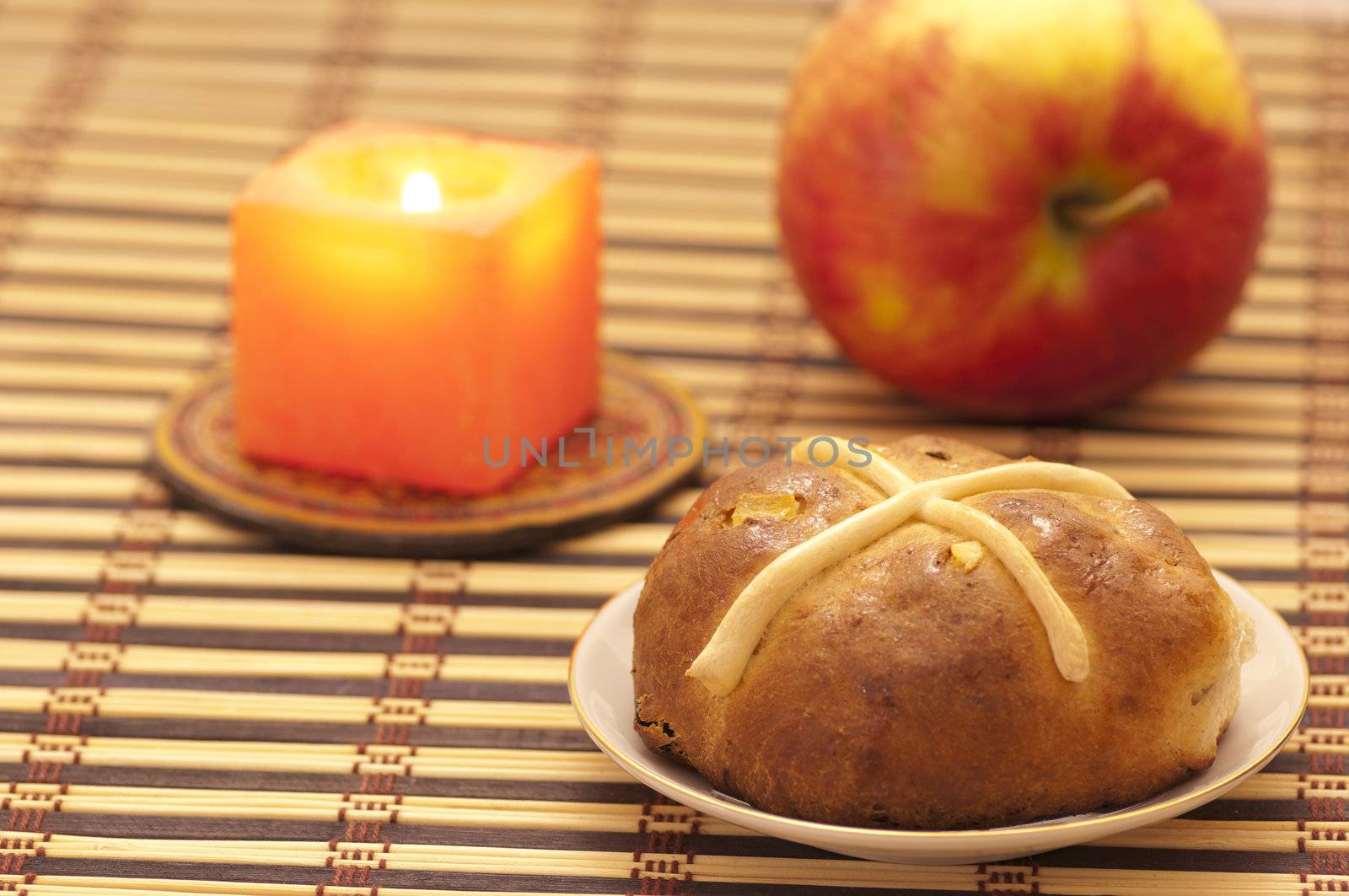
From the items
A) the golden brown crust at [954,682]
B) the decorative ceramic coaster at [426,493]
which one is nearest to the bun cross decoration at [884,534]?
the golden brown crust at [954,682]

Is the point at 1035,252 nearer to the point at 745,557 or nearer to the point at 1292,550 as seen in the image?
the point at 1292,550

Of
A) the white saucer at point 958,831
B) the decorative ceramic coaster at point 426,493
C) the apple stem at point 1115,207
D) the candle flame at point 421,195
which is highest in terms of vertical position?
the apple stem at point 1115,207

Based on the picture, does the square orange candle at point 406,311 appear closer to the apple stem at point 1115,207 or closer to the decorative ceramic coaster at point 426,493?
the decorative ceramic coaster at point 426,493

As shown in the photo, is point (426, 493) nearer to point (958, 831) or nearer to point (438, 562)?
point (438, 562)

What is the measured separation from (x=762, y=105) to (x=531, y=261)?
0.57 meters

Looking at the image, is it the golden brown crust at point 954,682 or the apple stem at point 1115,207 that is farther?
the apple stem at point 1115,207

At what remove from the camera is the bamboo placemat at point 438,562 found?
0.80 meters

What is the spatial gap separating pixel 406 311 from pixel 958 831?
481mm

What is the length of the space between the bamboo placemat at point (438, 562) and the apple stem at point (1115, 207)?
14 centimetres

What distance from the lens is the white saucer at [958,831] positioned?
0.70m

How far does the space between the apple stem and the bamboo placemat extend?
0.14m

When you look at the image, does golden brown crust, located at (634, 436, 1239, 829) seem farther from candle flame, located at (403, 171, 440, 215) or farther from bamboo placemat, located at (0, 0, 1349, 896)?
candle flame, located at (403, 171, 440, 215)

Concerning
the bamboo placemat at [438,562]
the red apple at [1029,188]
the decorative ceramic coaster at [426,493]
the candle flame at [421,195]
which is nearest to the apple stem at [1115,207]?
the red apple at [1029,188]

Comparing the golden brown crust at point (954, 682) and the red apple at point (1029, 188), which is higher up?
the red apple at point (1029, 188)
